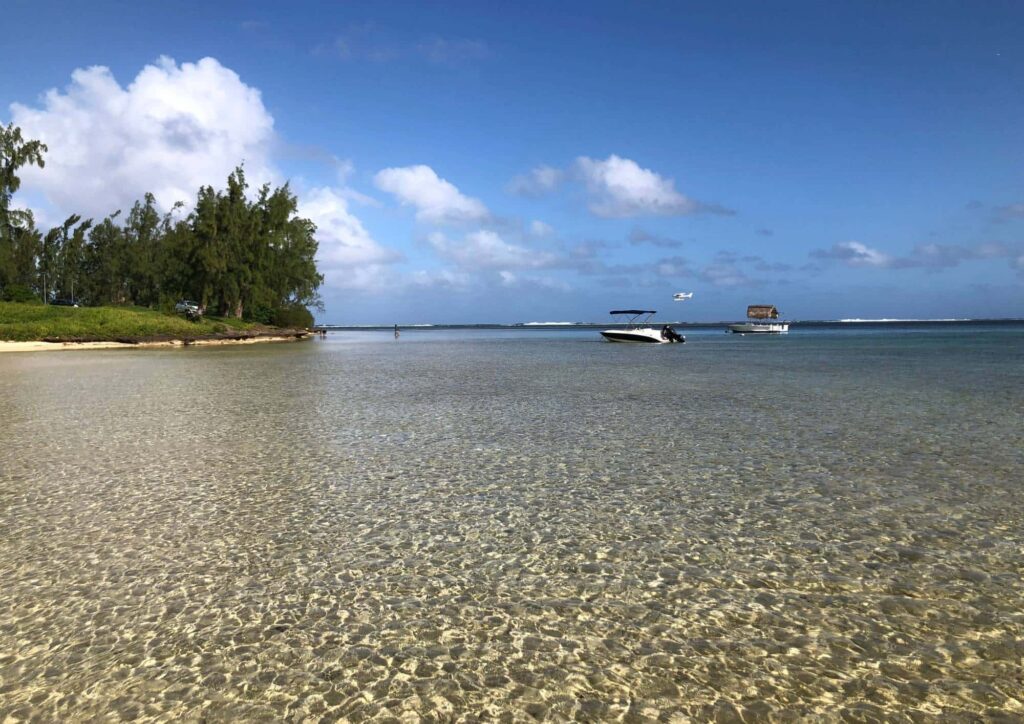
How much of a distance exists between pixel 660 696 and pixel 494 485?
4.91m

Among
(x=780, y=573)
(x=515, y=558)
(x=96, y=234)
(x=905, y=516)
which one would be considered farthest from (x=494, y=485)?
(x=96, y=234)

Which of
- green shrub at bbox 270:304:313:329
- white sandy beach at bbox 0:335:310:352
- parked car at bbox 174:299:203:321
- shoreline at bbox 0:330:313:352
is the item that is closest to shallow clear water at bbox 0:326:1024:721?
white sandy beach at bbox 0:335:310:352

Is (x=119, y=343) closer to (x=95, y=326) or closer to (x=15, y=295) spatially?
(x=95, y=326)

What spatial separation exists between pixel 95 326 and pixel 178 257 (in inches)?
903

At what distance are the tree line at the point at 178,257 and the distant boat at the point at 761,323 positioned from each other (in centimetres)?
7824

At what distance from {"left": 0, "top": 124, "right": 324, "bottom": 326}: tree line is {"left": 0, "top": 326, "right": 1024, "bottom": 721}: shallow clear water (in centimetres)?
6908

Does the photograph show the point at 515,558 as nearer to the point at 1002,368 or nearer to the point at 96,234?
the point at 1002,368

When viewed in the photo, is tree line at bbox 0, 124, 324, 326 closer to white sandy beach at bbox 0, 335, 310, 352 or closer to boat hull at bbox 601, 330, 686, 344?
white sandy beach at bbox 0, 335, 310, 352

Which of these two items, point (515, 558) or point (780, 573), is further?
point (515, 558)

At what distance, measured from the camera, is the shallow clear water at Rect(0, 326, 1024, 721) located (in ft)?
12.1

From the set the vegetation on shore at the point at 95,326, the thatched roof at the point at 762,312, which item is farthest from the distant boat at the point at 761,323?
the vegetation on shore at the point at 95,326

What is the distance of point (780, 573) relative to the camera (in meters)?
5.37

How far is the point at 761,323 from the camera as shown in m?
134

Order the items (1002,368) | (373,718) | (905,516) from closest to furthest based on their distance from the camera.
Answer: (373,718) < (905,516) < (1002,368)
